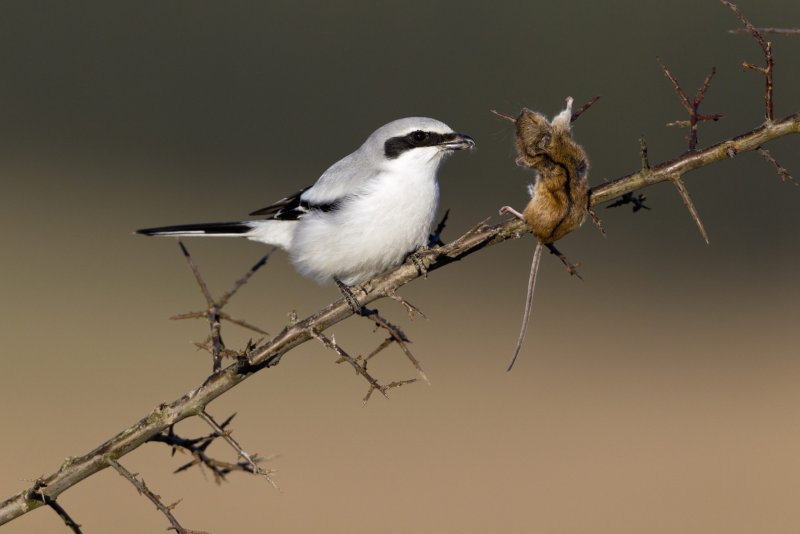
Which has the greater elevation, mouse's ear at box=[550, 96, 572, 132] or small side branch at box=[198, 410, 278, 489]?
mouse's ear at box=[550, 96, 572, 132]

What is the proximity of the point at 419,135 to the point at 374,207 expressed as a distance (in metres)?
Answer: 0.31

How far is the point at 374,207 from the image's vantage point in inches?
146

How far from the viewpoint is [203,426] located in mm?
7645

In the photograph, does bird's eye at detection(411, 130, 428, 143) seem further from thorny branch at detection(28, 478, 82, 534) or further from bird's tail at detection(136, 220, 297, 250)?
thorny branch at detection(28, 478, 82, 534)

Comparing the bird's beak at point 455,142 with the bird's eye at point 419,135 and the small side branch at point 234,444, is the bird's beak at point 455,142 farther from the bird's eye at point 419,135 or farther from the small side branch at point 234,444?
the small side branch at point 234,444

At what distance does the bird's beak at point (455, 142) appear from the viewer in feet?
12.0

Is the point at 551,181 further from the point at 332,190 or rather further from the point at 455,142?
the point at 332,190

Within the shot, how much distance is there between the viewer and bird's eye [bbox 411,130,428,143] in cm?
371

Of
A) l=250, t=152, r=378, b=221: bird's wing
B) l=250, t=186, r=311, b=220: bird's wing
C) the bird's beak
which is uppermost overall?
l=250, t=186, r=311, b=220: bird's wing

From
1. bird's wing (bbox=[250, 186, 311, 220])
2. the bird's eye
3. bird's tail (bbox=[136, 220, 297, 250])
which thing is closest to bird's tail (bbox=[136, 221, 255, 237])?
bird's tail (bbox=[136, 220, 297, 250])

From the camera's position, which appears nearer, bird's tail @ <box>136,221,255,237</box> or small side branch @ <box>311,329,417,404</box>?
small side branch @ <box>311,329,417,404</box>

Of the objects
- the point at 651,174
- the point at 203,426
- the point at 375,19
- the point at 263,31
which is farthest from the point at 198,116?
the point at 651,174

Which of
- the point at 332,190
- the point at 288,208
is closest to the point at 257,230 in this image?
the point at 288,208

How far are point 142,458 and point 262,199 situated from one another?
372 centimetres
